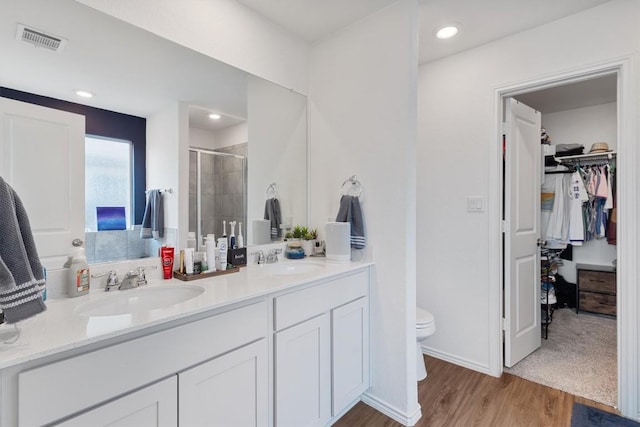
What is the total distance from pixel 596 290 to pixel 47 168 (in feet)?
16.2

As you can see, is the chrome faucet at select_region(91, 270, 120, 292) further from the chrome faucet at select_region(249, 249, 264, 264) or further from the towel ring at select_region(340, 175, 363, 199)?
the towel ring at select_region(340, 175, 363, 199)

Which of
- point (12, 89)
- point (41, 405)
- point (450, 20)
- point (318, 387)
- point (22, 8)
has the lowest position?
point (318, 387)

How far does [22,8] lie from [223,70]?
84 centimetres

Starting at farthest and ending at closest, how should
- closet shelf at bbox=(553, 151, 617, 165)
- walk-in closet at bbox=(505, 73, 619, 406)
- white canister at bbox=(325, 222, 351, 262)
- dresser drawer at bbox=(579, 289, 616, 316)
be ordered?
dresser drawer at bbox=(579, 289, 616, 316) < closet shelf at bbox=(553, 151, 617, 165) < walk-in closet at bbox=(505, 73, 619, 406) < white canister at bbox=(325, 222, 351, 262)

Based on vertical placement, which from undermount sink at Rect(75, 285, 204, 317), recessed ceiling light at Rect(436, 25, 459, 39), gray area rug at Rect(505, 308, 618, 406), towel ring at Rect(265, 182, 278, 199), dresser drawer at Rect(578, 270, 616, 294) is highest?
recessed ceiling light at Rect(436, 25, 459, 39)

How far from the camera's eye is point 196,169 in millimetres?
1729

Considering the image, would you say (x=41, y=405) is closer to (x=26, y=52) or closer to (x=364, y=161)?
(x=26, y=52)

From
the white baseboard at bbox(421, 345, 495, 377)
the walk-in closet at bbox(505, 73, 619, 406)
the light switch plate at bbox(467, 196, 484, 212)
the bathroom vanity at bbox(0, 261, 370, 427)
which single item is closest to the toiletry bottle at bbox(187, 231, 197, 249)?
the bathroom vanity at bbox(0, 261, 370, 427)

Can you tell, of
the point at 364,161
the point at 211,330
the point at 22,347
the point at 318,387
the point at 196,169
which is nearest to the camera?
the point at 22,347

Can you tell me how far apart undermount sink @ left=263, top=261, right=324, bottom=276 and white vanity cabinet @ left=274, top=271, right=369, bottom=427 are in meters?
0.29

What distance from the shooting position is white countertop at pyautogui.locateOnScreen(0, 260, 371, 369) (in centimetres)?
81

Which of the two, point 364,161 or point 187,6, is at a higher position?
point 187,6

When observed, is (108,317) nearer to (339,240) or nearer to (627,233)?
(339,240)

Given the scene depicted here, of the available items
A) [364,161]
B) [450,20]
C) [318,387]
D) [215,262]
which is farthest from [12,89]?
[450,20]
